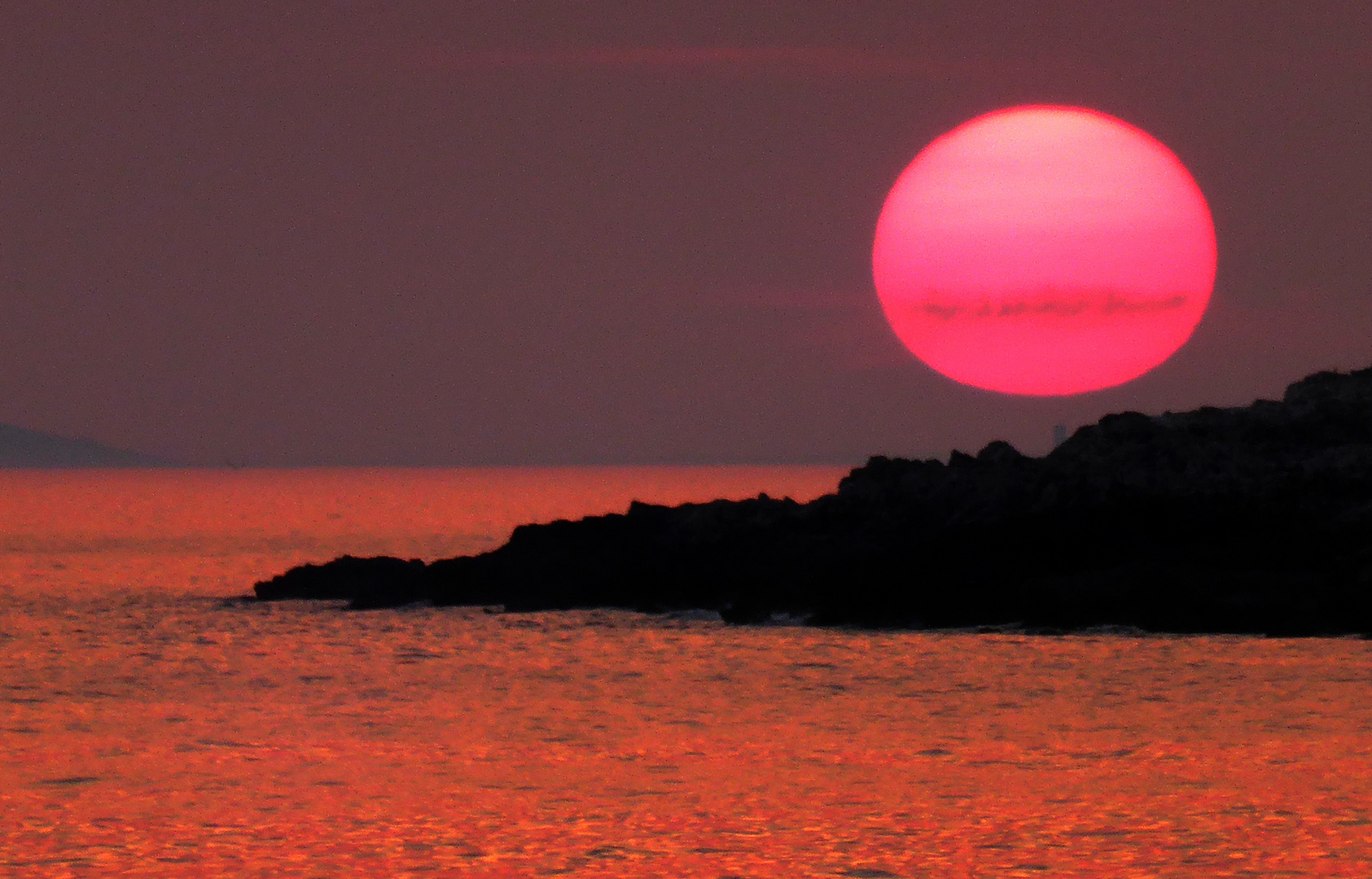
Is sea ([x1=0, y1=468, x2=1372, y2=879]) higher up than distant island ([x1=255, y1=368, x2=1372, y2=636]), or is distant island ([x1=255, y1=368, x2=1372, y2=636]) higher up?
distant island ([x1=255, y1=368, x2=1372, y2=636])

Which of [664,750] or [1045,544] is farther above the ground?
Result: [1045,544]

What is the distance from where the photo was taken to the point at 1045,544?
48531 millimetres

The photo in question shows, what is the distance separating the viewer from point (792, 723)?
105 ft

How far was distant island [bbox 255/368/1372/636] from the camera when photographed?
4644 centimetres

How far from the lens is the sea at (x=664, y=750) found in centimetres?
2130

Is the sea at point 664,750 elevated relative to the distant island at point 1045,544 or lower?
lower

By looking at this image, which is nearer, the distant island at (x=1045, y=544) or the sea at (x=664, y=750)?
the sea at (x=664, y=750)

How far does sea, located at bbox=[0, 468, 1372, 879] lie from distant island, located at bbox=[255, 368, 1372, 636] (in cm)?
171

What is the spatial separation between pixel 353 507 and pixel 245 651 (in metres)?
145

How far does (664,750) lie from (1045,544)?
21636mm

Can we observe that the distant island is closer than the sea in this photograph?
No

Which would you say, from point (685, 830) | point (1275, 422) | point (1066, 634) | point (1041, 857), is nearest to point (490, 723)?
point (685, 830)

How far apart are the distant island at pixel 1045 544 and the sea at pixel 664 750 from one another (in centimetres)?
171

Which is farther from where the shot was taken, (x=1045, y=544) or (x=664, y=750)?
(x=1045, y=544)
